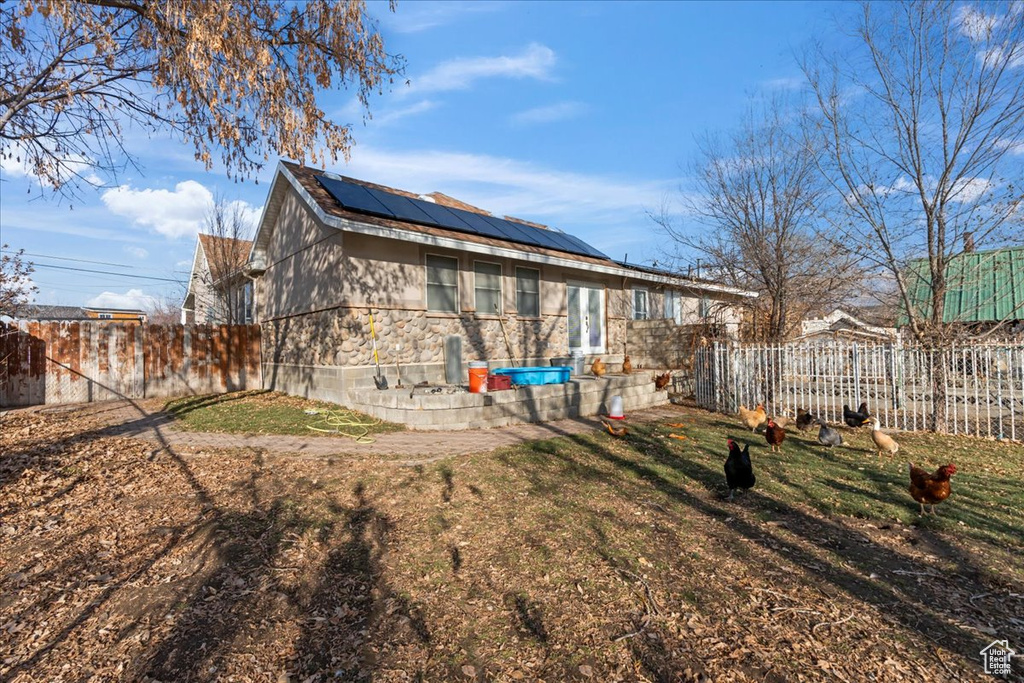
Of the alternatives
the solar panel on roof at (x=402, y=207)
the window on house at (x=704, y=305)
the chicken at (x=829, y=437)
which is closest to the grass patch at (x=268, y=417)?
the solar panel on roof at (x=402, y=207)

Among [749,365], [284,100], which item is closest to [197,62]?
[284,100]

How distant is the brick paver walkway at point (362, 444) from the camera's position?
271 inches

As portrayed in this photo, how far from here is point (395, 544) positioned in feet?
13.8

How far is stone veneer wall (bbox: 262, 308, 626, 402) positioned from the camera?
10484 millimetres

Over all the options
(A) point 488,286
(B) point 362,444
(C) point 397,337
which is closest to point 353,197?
(C) point 397,337

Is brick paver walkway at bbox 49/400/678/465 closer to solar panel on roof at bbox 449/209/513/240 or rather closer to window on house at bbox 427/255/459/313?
window on house at bbox 427/255/459/313

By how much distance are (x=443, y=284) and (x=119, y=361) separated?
8964mm

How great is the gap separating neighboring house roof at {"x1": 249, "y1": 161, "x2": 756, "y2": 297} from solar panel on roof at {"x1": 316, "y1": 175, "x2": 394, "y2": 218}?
0.10 m

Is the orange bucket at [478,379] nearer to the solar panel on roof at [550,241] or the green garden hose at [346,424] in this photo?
the green garden hose at [346,424]

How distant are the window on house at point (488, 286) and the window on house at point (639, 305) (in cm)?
657

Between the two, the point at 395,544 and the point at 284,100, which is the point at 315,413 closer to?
the point at 284,100

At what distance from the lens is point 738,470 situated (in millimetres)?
5273
